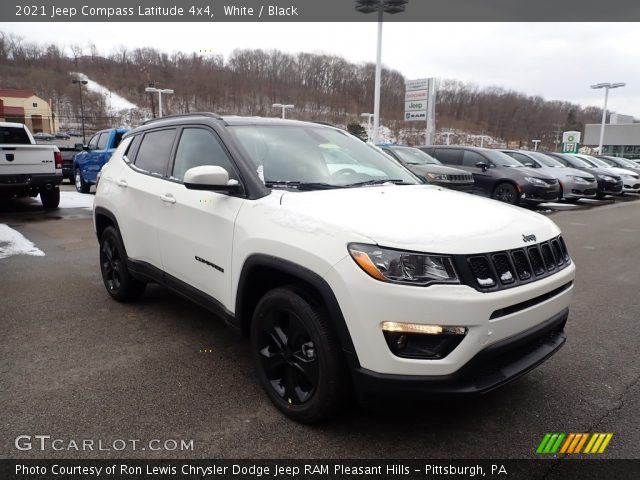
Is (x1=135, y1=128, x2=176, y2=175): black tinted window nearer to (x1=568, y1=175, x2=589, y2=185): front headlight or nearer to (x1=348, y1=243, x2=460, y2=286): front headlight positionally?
(x1=348, y1=243, x2=460, y2=286): front headlight

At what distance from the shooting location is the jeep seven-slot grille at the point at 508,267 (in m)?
2.17

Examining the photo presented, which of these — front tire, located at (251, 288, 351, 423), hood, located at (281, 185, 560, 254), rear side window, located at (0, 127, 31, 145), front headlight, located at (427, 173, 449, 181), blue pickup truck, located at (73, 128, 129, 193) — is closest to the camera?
hood, located at (281, 185, 560, 254)

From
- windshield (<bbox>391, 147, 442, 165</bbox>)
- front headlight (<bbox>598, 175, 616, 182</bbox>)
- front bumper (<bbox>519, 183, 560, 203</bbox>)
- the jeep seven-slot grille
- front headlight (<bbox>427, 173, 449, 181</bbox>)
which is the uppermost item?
windshield (<bbox>391, 147, 442, 165</bbox>)

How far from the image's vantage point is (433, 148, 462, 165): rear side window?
42.6ft

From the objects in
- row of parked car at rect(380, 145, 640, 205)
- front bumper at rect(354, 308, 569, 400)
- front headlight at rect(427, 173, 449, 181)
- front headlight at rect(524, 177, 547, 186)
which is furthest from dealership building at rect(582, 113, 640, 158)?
front bumper at rect(354, 308, 569, 400)

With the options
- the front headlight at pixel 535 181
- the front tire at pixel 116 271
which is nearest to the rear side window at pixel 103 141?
the front tire at pixel 116 271

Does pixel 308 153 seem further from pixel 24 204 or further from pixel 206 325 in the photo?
pixel 24 204

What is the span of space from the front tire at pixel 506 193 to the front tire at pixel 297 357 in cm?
1031

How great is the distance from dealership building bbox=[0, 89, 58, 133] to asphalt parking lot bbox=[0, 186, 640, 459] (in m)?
88.5

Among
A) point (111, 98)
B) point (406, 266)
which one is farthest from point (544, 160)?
point (111, 98)

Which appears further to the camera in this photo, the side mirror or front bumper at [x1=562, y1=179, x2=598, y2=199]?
front bumper at [x1=562, y1=179, x2=598, y2=199]

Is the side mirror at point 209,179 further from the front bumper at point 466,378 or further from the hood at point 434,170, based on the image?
the hood at point 434,170

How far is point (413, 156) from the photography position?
12.0m

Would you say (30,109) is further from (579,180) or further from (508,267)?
(508,267)
